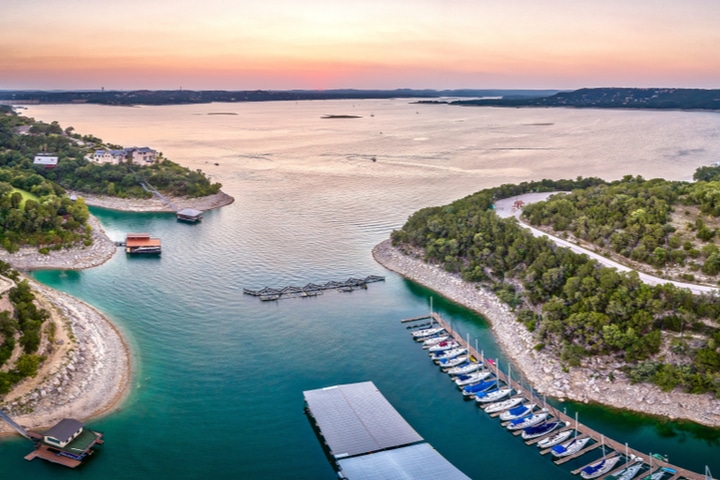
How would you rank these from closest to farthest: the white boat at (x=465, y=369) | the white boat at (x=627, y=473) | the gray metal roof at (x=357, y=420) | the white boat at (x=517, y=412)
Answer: the white boat at (x=627, y=473), the gray metal roof at (x=357, y=420), the white boat at (x=517, y=412), the white boat at (x=465, y=369)

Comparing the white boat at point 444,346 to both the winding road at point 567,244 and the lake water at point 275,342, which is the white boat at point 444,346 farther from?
the winding road at point 567,244

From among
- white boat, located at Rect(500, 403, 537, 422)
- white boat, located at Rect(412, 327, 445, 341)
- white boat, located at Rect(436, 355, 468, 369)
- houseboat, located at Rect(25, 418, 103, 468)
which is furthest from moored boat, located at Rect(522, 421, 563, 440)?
houseboat, located at Rect(25, 418, 103, 468)

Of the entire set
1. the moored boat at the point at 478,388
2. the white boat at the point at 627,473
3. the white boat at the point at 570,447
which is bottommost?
the white boat at the point at 627,473

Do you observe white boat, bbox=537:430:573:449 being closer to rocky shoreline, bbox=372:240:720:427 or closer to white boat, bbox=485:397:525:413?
white boat, bbox=485:397:525:413

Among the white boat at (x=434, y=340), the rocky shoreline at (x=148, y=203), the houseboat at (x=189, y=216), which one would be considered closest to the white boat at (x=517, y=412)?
the white boat at (x=434, y=340)

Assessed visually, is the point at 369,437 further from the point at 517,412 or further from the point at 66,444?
the point at 66,444

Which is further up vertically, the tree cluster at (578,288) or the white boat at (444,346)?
the tree cluster at (578,288)

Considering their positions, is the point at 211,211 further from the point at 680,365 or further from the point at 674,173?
the point at 674,173

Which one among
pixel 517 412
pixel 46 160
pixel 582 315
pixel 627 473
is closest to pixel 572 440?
pixel 627 473
